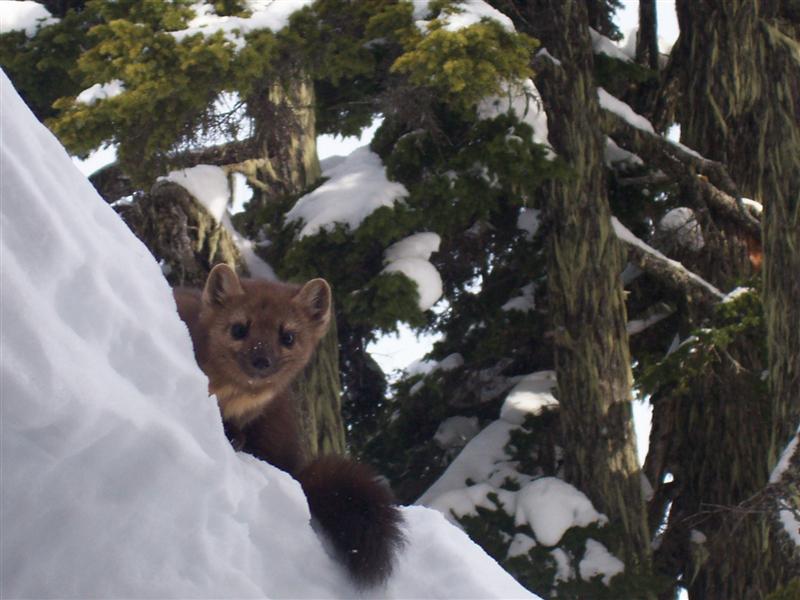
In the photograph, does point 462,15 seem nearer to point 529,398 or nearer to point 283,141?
point 283,141

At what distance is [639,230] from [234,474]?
36.7 feet

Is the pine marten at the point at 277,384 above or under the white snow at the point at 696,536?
above

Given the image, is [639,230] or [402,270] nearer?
[402,270]

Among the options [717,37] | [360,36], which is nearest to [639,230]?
[717,37]

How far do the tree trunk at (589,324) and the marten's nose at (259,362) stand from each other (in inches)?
253

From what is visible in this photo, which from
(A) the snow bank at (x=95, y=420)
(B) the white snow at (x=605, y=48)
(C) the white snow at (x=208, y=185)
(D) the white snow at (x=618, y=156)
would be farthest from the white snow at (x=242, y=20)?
(A) the snow bank at (x=95, y=420)

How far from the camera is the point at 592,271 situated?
11.7 metres

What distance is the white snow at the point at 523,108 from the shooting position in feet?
34.8

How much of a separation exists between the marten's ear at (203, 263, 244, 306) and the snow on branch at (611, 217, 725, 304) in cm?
679

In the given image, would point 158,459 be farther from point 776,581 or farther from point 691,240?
point 691,240

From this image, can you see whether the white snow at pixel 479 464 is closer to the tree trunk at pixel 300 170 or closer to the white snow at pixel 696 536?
the tree trunk at pixel 300 170

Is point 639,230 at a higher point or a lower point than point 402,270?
lower

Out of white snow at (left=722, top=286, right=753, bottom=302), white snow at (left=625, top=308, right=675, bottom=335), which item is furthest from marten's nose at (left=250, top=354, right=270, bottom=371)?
white snow at (left=625, top=308, right=675, bottom=335)

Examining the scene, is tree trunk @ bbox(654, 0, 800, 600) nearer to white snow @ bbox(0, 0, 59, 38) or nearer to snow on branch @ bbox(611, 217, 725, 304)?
snow on branch @ bbox(611, 217, 725, 304)
